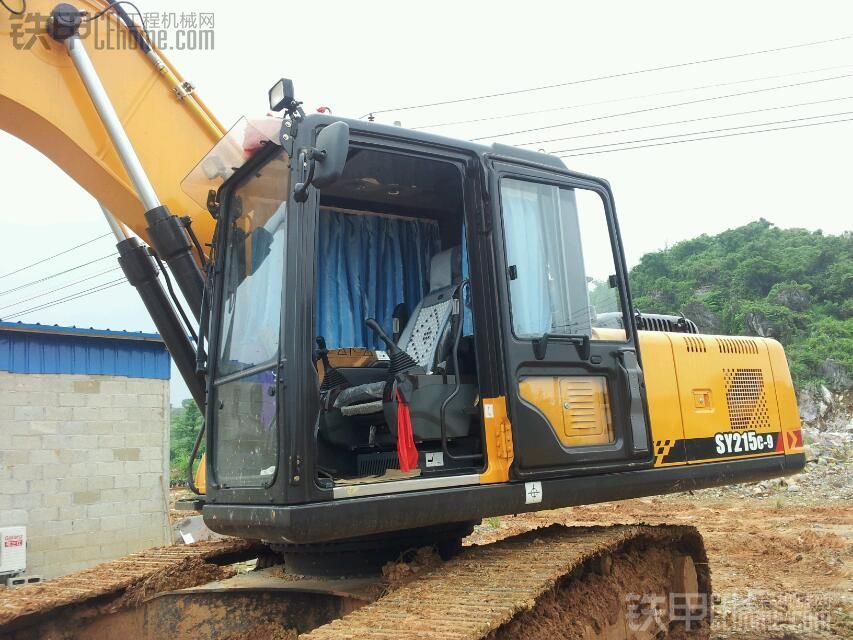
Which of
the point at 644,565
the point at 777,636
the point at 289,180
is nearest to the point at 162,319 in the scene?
the point at 289,180

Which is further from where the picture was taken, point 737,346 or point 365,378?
point 737,346

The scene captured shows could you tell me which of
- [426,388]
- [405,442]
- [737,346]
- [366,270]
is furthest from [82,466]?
[737,346]

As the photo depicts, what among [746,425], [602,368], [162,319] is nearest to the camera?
[602,368]

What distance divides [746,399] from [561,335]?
1761 mm

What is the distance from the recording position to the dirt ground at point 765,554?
6121mm

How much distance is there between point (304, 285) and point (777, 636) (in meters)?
4.54

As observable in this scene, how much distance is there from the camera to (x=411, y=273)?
5191 mm

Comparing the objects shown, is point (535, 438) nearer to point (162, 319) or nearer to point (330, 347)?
point (330, 347)

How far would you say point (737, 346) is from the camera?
199 inches

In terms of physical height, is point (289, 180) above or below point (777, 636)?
above

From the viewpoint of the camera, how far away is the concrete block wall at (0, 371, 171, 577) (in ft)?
28.5

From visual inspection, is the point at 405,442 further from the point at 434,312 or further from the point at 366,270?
the point at 366,270

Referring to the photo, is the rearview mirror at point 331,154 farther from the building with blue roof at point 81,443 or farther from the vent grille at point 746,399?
the building with blue roof at point 81,443

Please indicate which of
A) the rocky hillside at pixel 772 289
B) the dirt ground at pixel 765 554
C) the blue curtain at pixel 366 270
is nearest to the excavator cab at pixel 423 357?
the blue curtain at pixel 366 270
